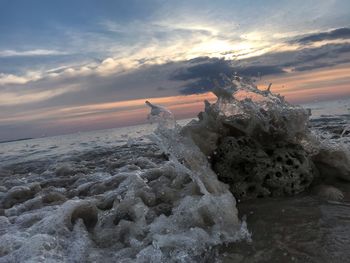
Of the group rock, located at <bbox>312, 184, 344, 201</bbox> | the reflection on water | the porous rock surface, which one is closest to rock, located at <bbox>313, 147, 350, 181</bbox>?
the porous rock surface

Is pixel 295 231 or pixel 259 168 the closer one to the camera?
pixel 295 231

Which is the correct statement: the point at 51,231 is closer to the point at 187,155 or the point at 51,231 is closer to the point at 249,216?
the point at 187,155

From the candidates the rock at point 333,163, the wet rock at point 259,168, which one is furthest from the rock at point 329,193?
the rock at point 333,163

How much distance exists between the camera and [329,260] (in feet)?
10.7

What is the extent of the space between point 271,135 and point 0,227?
420 cm

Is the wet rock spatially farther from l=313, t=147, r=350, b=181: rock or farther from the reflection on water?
l=313, t=147, r=350, b=181: rock

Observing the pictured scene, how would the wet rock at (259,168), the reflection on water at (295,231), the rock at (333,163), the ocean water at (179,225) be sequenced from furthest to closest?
the rock at (333,163)
the wet rock at (259,168)
the ocean water at (179,225)
the reflection on water at (295,231)

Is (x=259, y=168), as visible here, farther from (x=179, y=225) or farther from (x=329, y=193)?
(x=179, y=225)

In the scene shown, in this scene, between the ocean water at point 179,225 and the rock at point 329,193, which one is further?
the rock at point 329,193

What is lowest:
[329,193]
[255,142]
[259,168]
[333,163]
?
[329,193]

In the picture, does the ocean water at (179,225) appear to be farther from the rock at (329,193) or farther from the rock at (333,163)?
the rock at (333,163)

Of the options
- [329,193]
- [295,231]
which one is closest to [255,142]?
[329,193]

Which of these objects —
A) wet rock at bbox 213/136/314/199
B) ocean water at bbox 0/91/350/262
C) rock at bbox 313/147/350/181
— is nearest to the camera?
ocean water at bbox 0/91/350/262

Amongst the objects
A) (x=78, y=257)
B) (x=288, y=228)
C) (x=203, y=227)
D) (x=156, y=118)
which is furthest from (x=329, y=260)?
(x=156, y=118)
